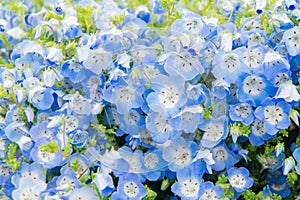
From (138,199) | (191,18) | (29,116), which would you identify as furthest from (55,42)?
(138,199)

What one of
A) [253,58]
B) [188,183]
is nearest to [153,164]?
A: [188,183]

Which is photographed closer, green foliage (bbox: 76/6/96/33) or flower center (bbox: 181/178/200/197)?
flower center (bbox: 181/178/200/197)

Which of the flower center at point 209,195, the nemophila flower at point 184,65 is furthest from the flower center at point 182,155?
the nemophila flower at point 184,65

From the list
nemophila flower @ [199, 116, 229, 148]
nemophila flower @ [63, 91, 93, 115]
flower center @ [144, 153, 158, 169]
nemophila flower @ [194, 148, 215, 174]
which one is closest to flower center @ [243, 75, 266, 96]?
nemophila flower @ [199, 116, 229, 148]

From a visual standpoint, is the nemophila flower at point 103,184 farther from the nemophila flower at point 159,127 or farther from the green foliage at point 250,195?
the green foliage at point 250,195

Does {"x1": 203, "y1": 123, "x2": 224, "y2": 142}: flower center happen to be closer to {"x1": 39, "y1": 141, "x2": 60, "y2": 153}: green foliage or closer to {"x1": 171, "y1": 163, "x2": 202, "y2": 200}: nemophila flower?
{"x1": 171, "y1": 163, "x2": 202, "y2": 200}: nemophila flower

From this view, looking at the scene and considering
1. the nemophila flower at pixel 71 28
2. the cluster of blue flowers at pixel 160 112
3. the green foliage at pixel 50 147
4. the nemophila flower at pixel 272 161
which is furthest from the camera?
the nemophila flower at pixel 71 28

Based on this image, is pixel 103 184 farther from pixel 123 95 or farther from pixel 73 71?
pixel 73 71
